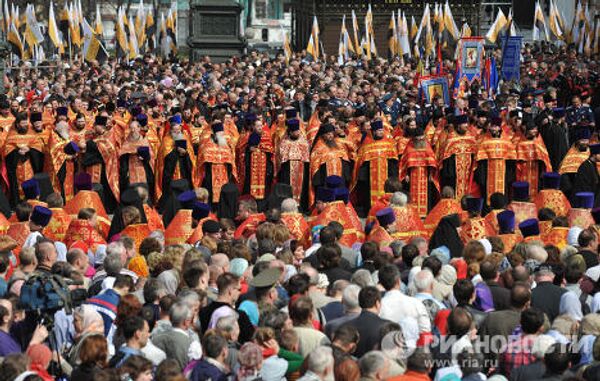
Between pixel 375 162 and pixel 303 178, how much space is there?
1.18 meters

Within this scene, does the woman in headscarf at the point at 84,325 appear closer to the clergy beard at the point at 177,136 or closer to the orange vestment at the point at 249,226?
the orange vestment at the point at 249,226

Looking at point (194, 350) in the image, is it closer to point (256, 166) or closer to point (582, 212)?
point (582, 212)

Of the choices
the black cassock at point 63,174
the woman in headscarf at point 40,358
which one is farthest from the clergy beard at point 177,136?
the woman in headscarf at point 40,358

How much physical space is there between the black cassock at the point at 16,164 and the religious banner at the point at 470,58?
28.0 ft

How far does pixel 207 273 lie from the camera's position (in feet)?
40.4

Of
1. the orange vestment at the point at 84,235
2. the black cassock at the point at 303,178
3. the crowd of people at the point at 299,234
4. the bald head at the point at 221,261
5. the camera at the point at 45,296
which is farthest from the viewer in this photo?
the black cassock at the point at 303,178

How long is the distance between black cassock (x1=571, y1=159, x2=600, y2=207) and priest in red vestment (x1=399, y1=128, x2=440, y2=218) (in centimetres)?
215

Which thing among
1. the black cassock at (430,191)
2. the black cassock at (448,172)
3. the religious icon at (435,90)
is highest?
the religious icon at (435,90)

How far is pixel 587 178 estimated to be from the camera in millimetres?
20797

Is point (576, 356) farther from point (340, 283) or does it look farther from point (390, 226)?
point (390, 226)

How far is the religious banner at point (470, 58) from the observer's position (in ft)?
90.3

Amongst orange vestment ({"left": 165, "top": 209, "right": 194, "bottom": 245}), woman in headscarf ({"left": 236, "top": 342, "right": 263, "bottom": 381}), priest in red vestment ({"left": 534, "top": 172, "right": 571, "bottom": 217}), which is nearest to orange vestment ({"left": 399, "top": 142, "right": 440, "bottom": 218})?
priest in red vestment ({"left": 534, "top": 172, "right": 571, "bottom": 217})

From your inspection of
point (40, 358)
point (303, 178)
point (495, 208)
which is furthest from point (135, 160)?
point (40, 358)

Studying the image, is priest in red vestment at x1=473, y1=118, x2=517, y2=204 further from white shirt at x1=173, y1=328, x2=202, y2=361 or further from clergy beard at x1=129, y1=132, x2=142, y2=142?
white shirt at x1=173, y1=328, x2=202, y2=361
